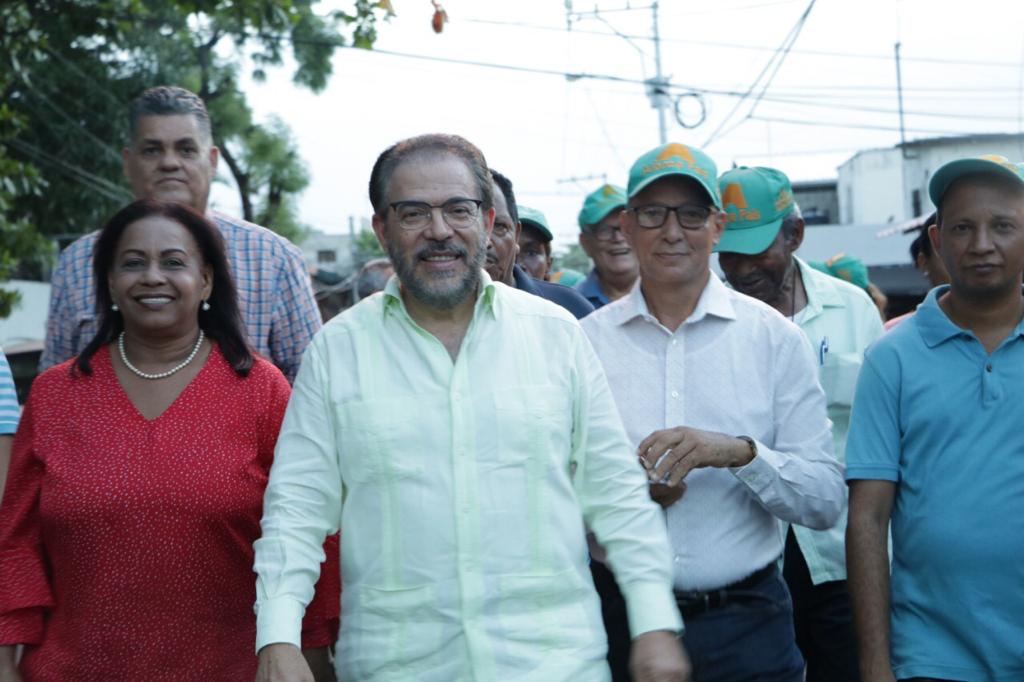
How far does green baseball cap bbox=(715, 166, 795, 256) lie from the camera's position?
476 cm

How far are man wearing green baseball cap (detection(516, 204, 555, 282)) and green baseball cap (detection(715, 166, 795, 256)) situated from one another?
1933 mm

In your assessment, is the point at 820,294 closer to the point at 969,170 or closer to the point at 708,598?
the point at 969,170

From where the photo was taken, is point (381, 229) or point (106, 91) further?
point (106, 91)

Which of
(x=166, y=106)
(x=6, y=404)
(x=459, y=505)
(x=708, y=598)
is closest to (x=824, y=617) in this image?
(x=708, y=598)

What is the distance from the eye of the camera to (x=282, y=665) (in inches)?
114

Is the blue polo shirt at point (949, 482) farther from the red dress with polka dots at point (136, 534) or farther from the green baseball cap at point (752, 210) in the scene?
the red dress with polka dots at point (136, 534)

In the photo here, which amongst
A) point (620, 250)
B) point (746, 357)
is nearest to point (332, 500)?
point (746, 357)

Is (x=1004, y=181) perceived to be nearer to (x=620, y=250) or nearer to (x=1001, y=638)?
(x=1001, y=638)

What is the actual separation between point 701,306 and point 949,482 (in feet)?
2.90

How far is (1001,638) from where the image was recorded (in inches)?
126

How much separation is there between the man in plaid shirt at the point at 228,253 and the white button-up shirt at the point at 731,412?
1.30m

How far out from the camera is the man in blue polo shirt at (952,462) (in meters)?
3.24

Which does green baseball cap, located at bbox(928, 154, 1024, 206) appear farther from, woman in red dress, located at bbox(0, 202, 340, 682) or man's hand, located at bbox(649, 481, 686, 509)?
woman in red dress, located at bbox(0, 202, 340, 682)

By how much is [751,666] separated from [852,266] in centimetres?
604
